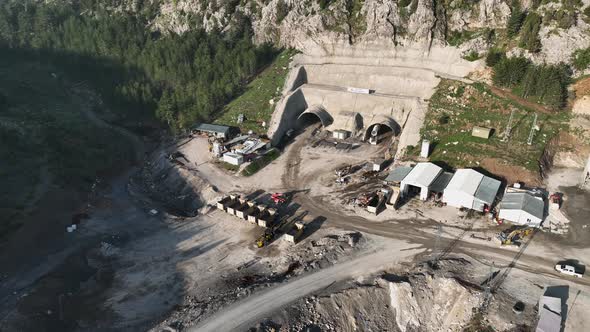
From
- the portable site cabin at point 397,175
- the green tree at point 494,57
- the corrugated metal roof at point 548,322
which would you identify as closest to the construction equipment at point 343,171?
the portable site cabin at point 397,175

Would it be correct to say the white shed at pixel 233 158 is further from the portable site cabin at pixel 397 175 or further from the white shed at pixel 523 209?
the white shed at pixel 523 209

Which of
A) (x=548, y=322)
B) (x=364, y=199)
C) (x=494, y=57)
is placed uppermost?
(x=494, y=57)

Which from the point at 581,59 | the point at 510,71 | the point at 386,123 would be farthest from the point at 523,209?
the point at 581,59

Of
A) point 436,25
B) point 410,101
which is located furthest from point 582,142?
point 436,25

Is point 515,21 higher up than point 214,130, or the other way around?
point 515,21

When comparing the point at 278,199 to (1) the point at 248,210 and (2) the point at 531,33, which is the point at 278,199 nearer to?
(1) the point at 248,210
